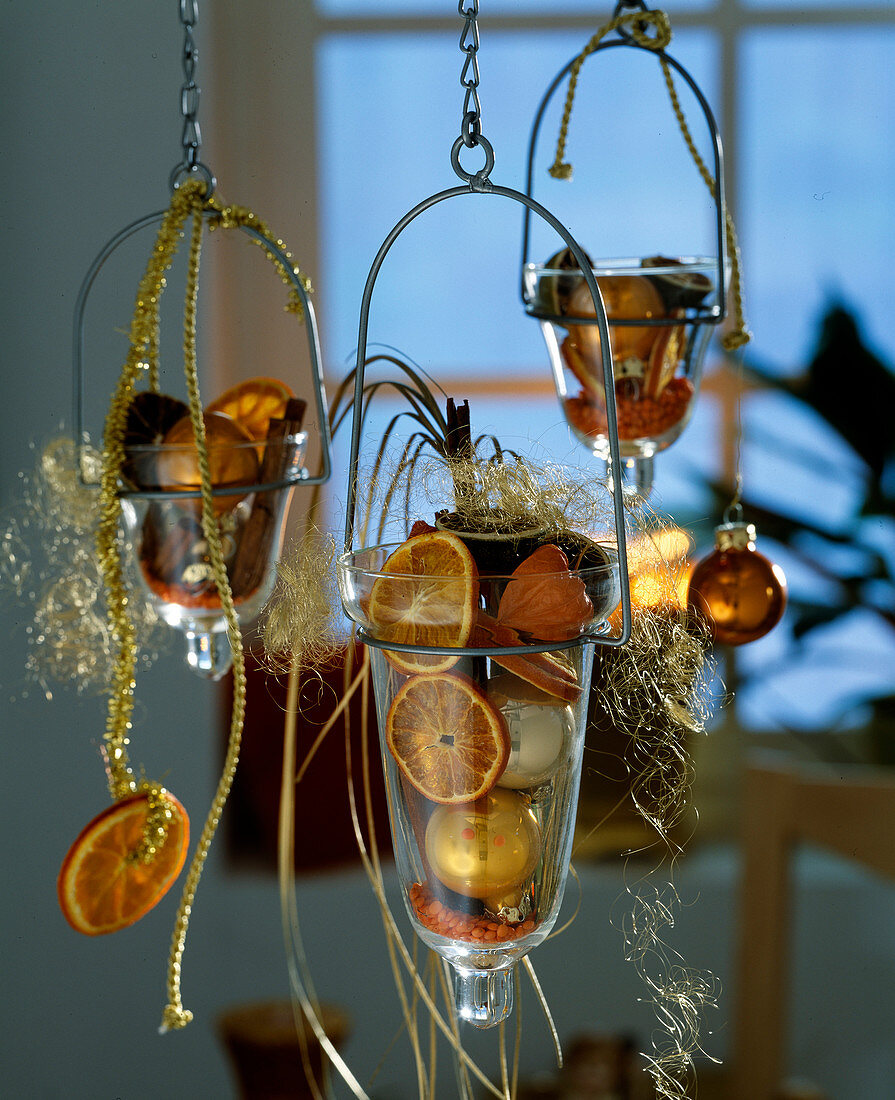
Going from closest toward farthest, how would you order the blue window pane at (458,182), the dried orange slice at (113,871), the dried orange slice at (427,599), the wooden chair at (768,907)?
the dried orange slice at (427,599) < the dried orange slice at (113,871) < the wooden chair at (768,907) < the blue window pane at (458,182)

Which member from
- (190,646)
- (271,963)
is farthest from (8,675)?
(190,646)

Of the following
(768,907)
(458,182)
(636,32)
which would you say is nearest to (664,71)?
(636,32)

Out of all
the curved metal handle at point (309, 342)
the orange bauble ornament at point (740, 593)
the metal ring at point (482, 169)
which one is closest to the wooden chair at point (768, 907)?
the orange bauble ornament at point (740, 593)

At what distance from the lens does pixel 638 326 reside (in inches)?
21.8

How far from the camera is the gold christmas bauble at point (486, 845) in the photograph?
14.6 inches

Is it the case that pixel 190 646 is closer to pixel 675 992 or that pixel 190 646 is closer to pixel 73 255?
pixel 675 992

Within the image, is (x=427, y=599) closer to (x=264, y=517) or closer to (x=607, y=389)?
(x=607, y=389)

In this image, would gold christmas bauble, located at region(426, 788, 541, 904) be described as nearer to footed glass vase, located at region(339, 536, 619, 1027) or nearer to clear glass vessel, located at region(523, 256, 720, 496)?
footed glass vase, located at region(339, 536, 619, 1027)

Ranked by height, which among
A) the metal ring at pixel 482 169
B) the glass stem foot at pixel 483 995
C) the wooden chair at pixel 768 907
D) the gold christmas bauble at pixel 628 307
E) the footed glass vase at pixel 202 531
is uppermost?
the metal ring at pixel 482 169

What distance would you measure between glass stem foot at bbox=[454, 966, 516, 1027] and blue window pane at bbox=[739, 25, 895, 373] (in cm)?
147

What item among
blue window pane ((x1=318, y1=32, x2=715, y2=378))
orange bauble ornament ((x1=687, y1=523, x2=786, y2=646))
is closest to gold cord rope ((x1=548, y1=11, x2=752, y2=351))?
orange bauble ornament ((x1=687, y1=523, x2=786, y2=646))

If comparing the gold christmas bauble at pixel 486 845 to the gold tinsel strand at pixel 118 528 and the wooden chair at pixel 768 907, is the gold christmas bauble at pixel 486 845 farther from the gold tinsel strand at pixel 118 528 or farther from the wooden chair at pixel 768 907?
the wooden chair at pixel 768 907

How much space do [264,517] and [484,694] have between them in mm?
219

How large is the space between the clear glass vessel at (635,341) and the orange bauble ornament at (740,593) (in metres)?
0.05
